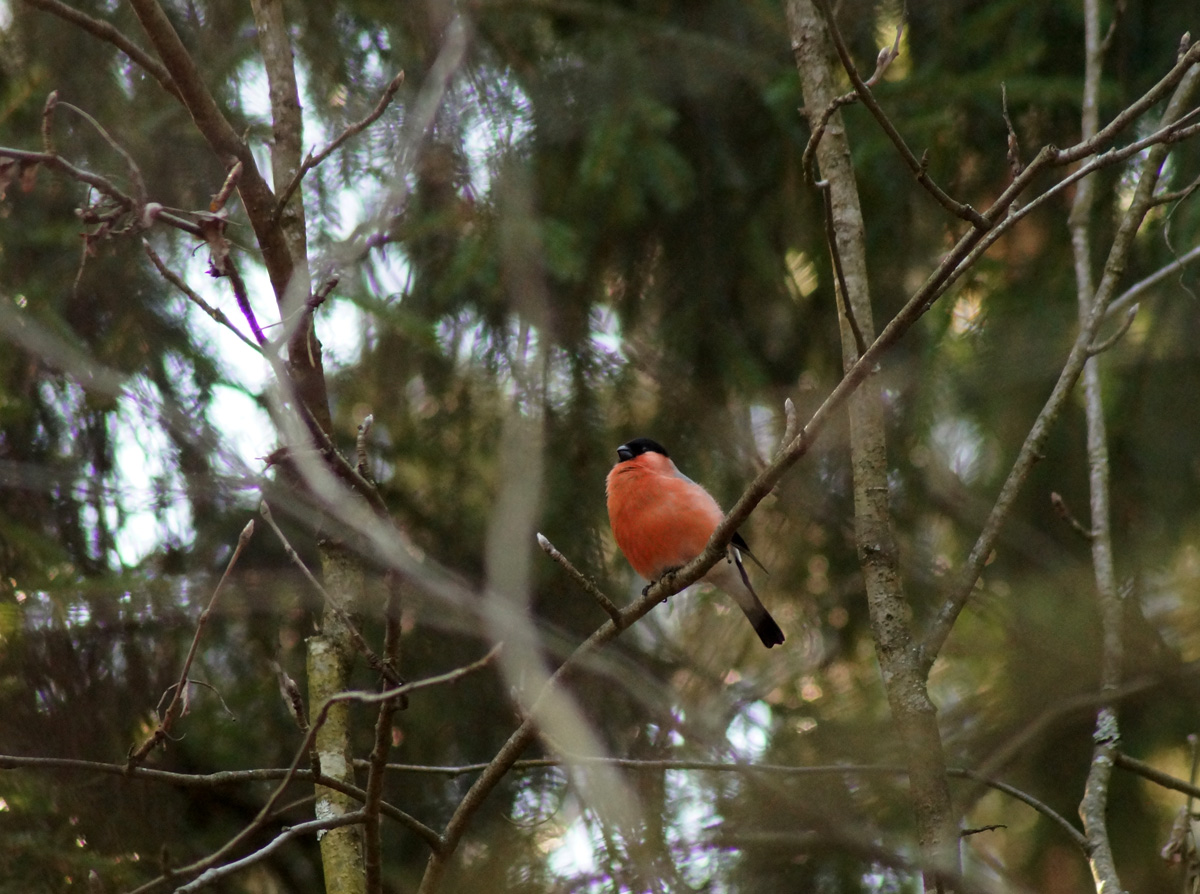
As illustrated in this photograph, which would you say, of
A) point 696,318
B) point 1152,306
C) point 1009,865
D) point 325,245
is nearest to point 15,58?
point 325,245

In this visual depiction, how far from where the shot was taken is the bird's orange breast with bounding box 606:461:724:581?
14.8 feet

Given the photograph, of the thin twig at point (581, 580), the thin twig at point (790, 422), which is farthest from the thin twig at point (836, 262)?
the thin twig at point (581, 580)

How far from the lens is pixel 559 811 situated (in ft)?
14.0

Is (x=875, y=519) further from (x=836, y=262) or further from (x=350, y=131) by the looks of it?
(x=350, y=131)

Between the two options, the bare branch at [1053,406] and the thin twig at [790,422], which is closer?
the thin twig at [790,422]

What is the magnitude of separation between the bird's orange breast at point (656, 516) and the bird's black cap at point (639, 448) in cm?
6

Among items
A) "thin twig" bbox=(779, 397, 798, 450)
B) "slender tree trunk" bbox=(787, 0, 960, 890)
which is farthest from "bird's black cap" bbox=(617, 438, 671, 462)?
"thin twig" bbox=(779, 397, 798, 450)

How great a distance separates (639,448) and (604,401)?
272mm

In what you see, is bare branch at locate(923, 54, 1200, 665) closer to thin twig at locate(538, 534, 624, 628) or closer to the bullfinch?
thin twig at locate(538, 534, 624, 628)

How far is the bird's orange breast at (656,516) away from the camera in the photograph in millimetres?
4504

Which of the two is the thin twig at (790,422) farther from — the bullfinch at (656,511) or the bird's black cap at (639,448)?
the bird's black cap at (639,448)

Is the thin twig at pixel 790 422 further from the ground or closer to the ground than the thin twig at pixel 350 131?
closer to the ground

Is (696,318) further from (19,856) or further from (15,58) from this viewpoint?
(19,856)

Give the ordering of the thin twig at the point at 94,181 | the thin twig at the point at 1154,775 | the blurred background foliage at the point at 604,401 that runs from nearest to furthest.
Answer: the thin twig at the point at 94,181
the thin twig at the point at 1154,775
the blurred background foliage at the point at 604,401
